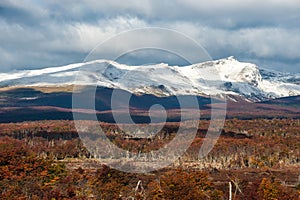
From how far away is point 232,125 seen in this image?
505 ft

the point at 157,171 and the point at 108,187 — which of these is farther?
the point at 157,171

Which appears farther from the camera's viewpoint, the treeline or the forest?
the forest

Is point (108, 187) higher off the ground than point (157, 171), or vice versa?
point (108, 187)

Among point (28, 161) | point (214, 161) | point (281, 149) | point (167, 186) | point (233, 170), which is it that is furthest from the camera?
point (281, 149)

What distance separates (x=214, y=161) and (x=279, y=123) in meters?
72.8

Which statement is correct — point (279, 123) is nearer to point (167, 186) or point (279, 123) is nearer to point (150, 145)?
point (150, 145)

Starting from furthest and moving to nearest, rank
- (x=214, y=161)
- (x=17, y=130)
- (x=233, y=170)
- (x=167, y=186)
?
1. (x=17, y=130)
2. (x=214, y=161)
3. (x=233, y=170)
4. (x=167, y=186)

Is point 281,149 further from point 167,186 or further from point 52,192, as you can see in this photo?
point 52,192

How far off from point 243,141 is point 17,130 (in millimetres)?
64603

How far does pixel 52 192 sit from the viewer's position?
46875 millimetres

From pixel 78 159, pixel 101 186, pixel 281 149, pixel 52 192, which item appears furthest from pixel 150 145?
pixel 52 192

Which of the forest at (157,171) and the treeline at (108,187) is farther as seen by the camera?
the forest at (157,171)

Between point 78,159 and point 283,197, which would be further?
point 78,159

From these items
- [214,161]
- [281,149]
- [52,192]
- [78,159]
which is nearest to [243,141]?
[281,149]
